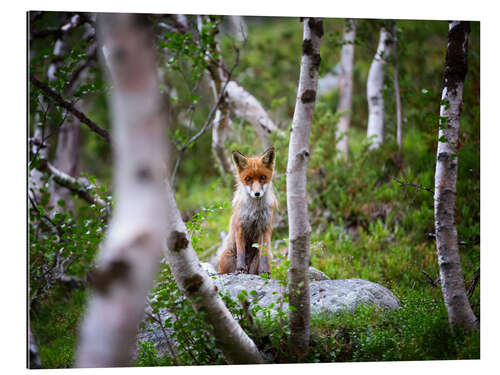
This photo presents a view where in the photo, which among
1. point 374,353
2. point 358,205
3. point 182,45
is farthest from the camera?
point 358,205

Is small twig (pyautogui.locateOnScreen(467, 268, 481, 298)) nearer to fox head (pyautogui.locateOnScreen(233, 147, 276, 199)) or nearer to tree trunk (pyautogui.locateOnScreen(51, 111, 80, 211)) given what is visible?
fox head (pyautogui.locateOnScreen(233, 147, 276, 199))

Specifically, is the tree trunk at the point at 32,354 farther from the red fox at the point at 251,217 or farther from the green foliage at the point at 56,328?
the red fox at the point at 251,217

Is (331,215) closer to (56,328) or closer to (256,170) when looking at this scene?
(256,170)

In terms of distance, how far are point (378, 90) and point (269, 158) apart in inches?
116

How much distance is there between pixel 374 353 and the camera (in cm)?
340

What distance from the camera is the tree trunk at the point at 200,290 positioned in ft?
7.89

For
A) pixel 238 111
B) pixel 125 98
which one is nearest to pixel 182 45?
pixel 238 111

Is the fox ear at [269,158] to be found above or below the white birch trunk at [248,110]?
below

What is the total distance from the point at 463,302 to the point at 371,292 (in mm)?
674

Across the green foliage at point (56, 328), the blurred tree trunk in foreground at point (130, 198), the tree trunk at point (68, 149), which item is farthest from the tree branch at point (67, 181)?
the blurred tree trunk in foreground at point (130, 198)

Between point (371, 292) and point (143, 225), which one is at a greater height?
point (143, 225)

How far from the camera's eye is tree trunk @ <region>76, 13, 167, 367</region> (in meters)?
1.43

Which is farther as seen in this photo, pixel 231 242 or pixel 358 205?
pixel 358 205

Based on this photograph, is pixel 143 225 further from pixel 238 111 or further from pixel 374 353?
pixel 238 111
